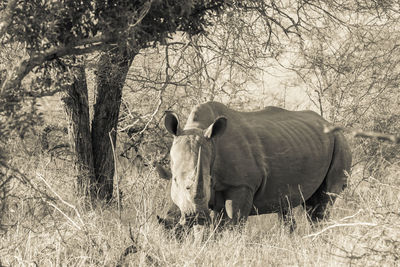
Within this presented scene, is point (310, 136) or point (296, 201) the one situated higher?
point (310, 136)

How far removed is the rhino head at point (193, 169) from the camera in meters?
5.40

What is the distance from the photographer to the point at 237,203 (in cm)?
603

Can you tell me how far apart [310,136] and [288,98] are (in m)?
13.6

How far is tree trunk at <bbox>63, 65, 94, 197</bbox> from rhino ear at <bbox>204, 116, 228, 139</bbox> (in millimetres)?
1899

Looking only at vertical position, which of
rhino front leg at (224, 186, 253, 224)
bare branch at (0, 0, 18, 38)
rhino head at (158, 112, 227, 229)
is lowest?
rhino front leg at (224, 186, 253, 224)

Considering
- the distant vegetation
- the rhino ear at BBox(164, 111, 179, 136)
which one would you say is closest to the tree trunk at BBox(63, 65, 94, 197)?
the distant vegetation

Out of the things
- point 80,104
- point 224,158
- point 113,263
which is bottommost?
point 113,263

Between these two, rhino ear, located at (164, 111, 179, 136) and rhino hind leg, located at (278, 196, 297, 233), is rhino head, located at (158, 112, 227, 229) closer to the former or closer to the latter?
rhino ear, located at (164, 111, 179, 136)

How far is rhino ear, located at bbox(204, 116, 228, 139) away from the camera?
19.1 ft

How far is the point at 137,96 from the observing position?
998 centimetres

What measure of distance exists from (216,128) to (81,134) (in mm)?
2044

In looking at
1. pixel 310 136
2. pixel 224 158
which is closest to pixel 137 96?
pixel 310 136

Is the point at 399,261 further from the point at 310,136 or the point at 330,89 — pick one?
the point at 330,89

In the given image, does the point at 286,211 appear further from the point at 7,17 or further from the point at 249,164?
the point at 7,17
